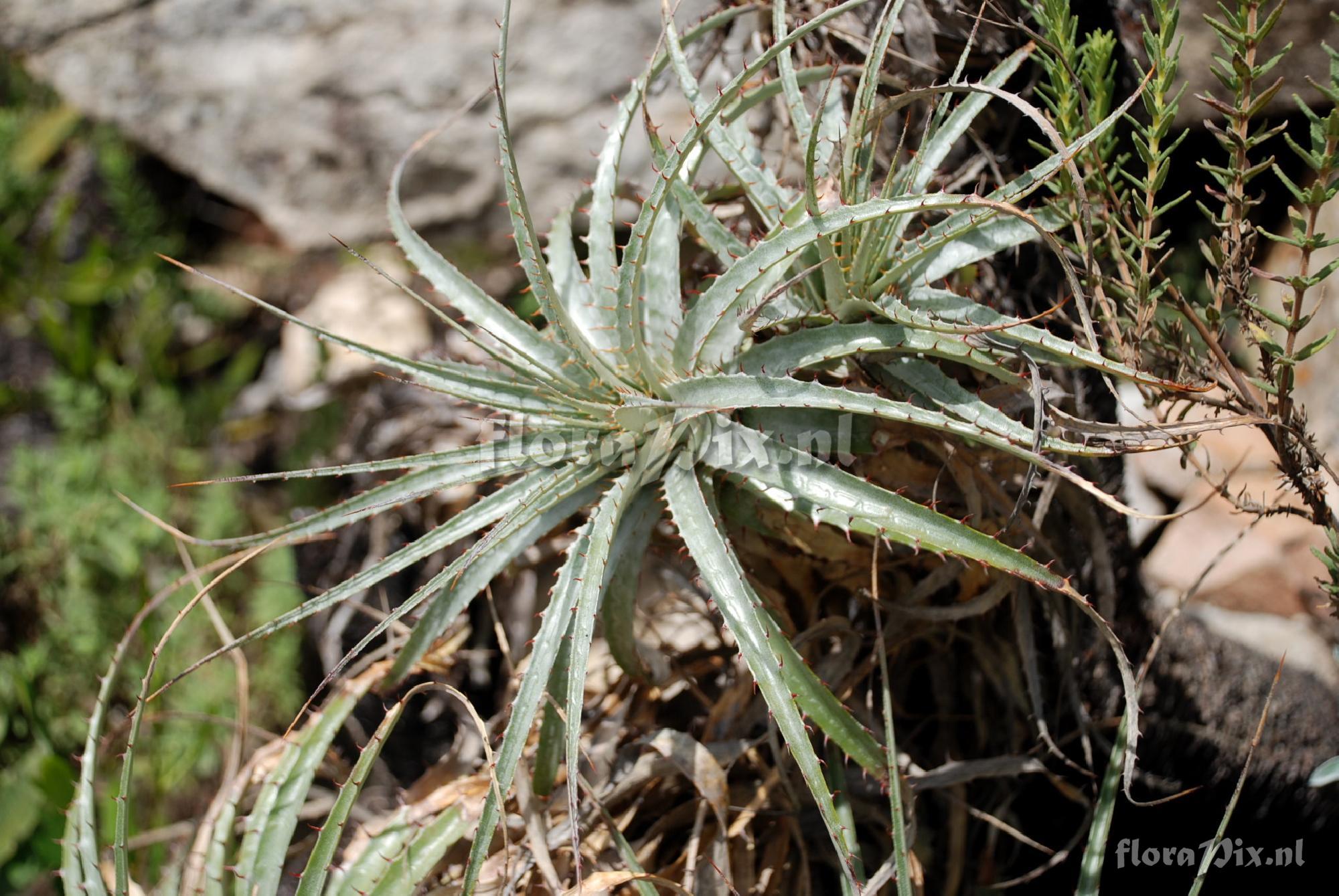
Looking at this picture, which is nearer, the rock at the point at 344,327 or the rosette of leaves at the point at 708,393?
the rosette of leaves at the point at 708,393

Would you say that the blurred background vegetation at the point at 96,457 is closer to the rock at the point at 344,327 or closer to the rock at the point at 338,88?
the rock at the point at 344,327

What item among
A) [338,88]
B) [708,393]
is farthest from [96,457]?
[708,393]

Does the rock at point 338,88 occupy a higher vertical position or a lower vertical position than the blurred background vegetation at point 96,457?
higher

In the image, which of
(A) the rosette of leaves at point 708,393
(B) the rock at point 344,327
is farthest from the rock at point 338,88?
(A) the rosette of leaves at point 708,393

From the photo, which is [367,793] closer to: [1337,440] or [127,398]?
[127,398]

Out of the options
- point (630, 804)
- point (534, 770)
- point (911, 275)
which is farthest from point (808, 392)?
point (630, 804)

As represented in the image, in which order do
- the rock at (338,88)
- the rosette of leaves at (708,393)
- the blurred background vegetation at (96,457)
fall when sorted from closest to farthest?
the rosette of leaves at (708,393) → the blurred background vegetation at (96,457) → the rock at (338,88)

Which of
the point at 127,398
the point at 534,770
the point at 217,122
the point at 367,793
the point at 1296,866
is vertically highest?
the point at 217,122
